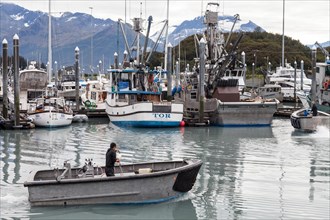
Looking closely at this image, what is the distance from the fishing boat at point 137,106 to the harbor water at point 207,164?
2.39 feet

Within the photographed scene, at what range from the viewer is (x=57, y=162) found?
23.9 m

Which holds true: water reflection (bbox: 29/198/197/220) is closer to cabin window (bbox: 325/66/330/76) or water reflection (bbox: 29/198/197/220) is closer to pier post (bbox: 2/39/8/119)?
pier post (bbox: 2/39/8/119)

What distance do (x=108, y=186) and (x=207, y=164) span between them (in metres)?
8.04

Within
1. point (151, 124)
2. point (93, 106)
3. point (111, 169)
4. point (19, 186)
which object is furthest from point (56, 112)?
point (111, 169)

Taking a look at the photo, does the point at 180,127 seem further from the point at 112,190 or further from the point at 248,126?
the point at 112,190

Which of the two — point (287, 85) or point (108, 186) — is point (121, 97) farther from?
point (287, 85)

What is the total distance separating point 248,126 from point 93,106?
14149mm

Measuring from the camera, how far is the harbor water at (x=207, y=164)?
16109 mm

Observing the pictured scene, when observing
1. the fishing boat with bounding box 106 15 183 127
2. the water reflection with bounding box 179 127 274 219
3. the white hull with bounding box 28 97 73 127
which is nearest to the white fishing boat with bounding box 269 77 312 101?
the fishing boat with bounding box 106 15 183 127

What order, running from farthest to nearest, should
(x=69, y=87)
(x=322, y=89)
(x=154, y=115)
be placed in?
(x=69, y=87) → (x=322, y=89) → (x=154, y=115)

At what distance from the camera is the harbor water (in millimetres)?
16109

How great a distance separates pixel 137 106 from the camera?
3788 centimetres

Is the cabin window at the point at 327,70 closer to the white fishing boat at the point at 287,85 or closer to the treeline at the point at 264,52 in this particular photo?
the white fishing boat at the point at 287,85

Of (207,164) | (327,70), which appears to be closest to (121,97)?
(327,70)
